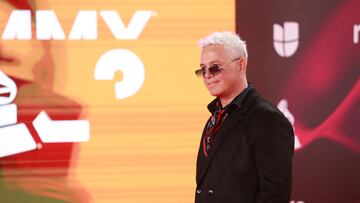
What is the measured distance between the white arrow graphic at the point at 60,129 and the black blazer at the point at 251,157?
1.48 m

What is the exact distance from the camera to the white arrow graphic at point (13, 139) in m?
3.08

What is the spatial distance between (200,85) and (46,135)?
0.99 meters

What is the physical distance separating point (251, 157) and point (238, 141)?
0.07 metres

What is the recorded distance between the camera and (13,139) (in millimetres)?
3086

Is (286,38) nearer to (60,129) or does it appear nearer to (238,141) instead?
(60,129)

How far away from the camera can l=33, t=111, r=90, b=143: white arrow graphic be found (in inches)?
122

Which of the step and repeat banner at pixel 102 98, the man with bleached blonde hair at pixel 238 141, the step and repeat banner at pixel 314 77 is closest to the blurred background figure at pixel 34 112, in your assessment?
the step and repeat banner at pixel 102 98

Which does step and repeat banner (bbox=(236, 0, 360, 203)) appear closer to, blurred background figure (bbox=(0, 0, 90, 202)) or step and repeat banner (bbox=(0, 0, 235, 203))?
step and repeat banner (bbox=(0, 0, 235, 203))

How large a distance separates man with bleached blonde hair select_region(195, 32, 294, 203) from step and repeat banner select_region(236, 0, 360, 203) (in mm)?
1433

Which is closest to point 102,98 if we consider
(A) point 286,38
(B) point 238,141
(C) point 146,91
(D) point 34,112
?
(C) point 146,91

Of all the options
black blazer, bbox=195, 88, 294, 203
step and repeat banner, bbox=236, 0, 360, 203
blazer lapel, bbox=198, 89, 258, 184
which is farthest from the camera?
step and repeat banner, bbox=236, 0, 360, 203

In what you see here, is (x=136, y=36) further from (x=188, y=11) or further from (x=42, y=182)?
(x=42, y=182)

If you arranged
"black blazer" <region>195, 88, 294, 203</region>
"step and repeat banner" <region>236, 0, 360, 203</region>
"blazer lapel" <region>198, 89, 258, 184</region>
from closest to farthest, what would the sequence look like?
"black blazer" <region>195, 88, 294, 203</region>, "blazer lapel" <region>198, 89, 258, 184</region>, "step and repeat banner" <region>236, 0, 360, 203</region>

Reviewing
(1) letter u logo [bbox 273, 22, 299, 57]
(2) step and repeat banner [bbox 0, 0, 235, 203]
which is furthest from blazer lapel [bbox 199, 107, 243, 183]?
(1) letter u logo [bbox 273, 22, 299, 57]
